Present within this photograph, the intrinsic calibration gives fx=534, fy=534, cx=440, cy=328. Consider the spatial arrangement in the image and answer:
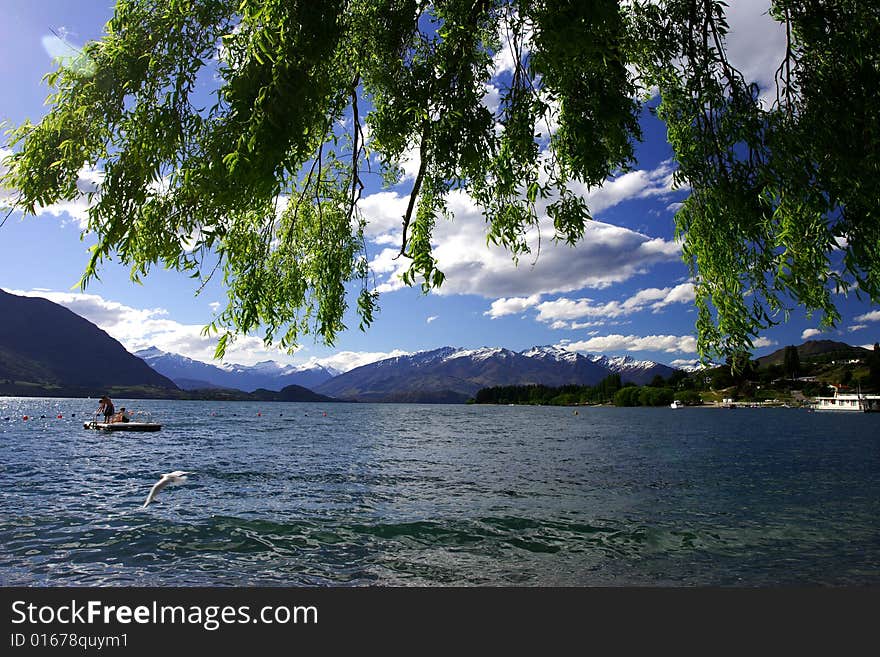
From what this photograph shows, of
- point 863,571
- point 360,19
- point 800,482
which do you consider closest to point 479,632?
point 360,19

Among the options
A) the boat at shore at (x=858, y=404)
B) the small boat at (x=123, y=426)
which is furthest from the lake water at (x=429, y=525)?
the boat at shore at (x=858, y=404)

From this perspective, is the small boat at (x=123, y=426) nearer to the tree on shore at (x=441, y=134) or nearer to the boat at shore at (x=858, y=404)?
the tree on shore at (x=441, y=134)

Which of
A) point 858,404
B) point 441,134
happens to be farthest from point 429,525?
point 858,404

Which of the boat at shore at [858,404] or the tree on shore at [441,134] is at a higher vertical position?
the tree on shore at [441,134]

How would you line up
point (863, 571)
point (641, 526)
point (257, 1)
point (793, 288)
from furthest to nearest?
point (641, 526), point (863, 571), point (793, 288), point (257, 1)

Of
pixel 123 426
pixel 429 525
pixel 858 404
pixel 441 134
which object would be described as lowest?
pixel 858 404

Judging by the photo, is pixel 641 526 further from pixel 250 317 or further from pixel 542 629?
pixel 250 317

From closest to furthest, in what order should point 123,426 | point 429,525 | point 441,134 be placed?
point 441,134 → point 429,525 → point 123,426

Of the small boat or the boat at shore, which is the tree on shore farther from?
the boat at shore

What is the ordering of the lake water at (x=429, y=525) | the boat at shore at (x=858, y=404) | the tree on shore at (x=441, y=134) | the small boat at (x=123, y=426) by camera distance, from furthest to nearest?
the boat at shore at (x=858, y=404) < the small boat at (x=123, y=426) < the lake water at (x=429, y=525) < the tree on shore at (x=441, y=134)

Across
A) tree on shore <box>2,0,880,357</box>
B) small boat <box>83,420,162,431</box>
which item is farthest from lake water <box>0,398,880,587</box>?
small boat <box>83,420,162,431</box>

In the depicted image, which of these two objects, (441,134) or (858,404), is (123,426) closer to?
(441,134)

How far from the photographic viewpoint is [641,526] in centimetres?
1820

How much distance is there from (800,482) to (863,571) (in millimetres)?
22339
